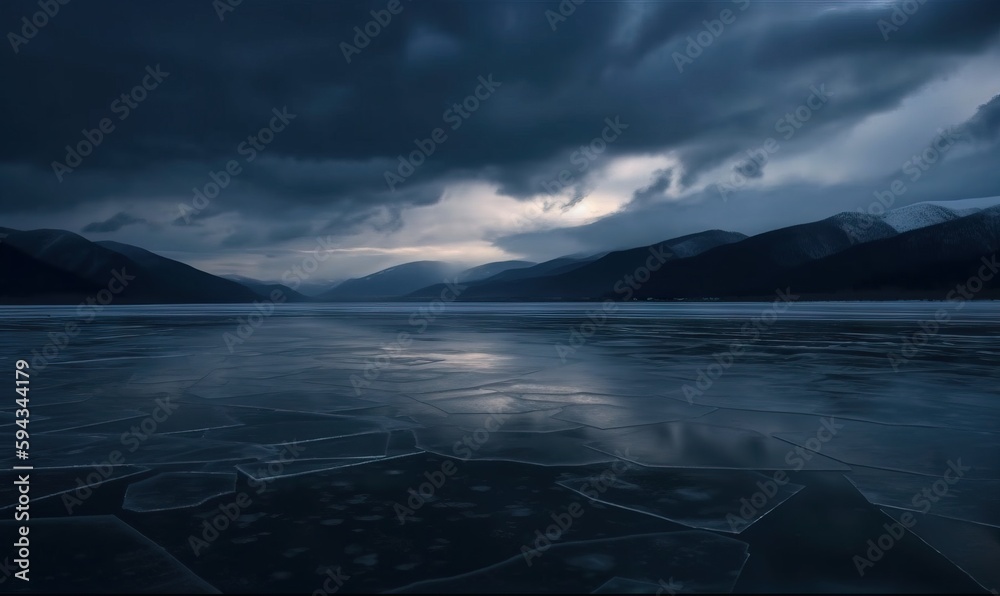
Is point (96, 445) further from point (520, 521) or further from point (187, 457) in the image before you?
point (520, 521)

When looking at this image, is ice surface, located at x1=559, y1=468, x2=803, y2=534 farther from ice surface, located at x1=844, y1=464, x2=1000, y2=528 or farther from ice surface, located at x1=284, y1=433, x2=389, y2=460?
ice surface, located at x1=284, y1=433, x2=389, y2=460

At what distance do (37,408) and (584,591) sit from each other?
28.4 ft

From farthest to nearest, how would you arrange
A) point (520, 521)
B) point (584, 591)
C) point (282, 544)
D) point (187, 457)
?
point (187, 457), point (520, 521), point (282, 544), point (584, 591)

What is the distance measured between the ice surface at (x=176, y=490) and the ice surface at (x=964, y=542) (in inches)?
191

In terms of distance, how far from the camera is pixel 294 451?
6.09m

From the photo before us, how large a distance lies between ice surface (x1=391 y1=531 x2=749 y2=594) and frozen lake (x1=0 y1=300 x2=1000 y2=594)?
16 millimetres

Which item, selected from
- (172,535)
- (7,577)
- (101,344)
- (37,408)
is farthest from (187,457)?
(101,344)

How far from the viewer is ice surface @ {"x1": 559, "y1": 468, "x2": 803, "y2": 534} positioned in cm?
422

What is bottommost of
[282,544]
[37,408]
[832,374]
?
[832,374]

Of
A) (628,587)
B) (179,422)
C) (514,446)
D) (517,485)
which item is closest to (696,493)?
(517,485)

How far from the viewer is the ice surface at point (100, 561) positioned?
3.17 meters

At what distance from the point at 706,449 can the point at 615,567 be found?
3104 mm

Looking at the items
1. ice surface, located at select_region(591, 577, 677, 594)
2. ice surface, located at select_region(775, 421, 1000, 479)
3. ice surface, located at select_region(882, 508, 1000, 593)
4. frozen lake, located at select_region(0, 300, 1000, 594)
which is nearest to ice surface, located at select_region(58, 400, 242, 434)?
frozen lake, located at select_region(0, 300, 1000, 594)

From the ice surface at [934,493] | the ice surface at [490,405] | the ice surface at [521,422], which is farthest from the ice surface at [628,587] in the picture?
the ice surface at [490,405]
